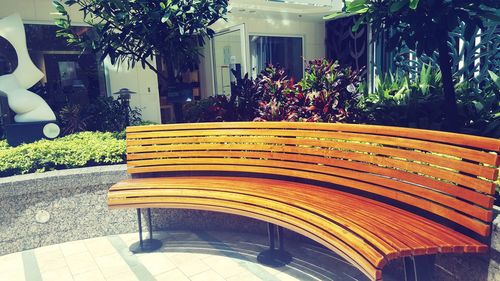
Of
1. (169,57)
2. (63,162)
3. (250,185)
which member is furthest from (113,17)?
(250,185)

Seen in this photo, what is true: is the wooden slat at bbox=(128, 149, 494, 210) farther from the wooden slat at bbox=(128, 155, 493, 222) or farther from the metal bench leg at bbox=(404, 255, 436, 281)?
the metal bench leg at bbox=(404, 255, 436, 281)

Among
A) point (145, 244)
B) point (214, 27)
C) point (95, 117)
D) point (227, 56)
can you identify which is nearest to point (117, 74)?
point (95, 117)

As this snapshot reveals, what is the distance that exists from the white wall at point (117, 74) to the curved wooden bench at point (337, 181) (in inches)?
229

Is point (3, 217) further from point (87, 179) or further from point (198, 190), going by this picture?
point (198, 190)

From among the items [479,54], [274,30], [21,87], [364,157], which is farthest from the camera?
[274,30]

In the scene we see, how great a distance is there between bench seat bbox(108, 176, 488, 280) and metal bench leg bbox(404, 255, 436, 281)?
174 millimetres

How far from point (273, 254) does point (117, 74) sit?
23.3ft

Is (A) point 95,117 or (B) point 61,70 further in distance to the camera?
(B) point 61,70

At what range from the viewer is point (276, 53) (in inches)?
457

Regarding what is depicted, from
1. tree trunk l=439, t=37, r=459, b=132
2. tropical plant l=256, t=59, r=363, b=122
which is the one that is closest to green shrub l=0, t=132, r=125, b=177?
tropical plant l=256, t=59, r=363, b=122

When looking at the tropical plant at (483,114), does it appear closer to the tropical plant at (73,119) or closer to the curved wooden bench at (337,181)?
the curved wooden bench at (337,181)

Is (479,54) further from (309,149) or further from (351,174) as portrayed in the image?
(351,174)

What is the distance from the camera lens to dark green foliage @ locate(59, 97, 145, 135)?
7.54 meters

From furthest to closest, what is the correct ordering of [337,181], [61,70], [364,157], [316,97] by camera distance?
[61,70] < [316,97] < [337,181] < [364,157]
